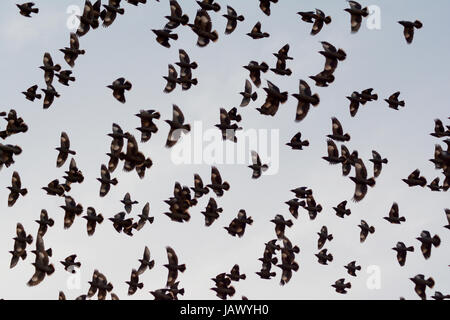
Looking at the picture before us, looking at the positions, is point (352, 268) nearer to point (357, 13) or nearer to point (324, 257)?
point (324, 257)

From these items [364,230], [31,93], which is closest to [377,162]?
[364,230]

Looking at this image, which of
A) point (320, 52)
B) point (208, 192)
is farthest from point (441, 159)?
point (208, 192)

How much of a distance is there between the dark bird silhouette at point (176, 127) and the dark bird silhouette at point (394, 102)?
13.6m

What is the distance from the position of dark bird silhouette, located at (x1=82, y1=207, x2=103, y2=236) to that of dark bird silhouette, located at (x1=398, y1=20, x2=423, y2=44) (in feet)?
75.2

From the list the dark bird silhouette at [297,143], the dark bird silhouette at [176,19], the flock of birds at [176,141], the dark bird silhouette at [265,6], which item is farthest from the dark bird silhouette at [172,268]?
the dark bird silhouette at [265,6]

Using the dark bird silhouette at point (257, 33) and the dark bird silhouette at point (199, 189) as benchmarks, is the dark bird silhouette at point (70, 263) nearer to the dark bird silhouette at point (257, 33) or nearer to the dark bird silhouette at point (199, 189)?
the dark bird silhouette at point (199, 189)

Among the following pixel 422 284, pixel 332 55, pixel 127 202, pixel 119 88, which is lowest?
pixel 422 284

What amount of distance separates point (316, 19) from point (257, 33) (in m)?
3.88

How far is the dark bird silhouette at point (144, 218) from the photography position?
187 feet

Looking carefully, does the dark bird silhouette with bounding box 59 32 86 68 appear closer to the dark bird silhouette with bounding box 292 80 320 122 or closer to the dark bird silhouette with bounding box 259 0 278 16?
the dark bird silhouette with bounding box 259 0 278 16

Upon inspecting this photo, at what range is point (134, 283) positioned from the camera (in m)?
57.8

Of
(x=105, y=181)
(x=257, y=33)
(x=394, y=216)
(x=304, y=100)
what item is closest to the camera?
(x=304, y=100)

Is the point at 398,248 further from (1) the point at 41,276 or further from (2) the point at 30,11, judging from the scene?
(2) the point at 30,11
